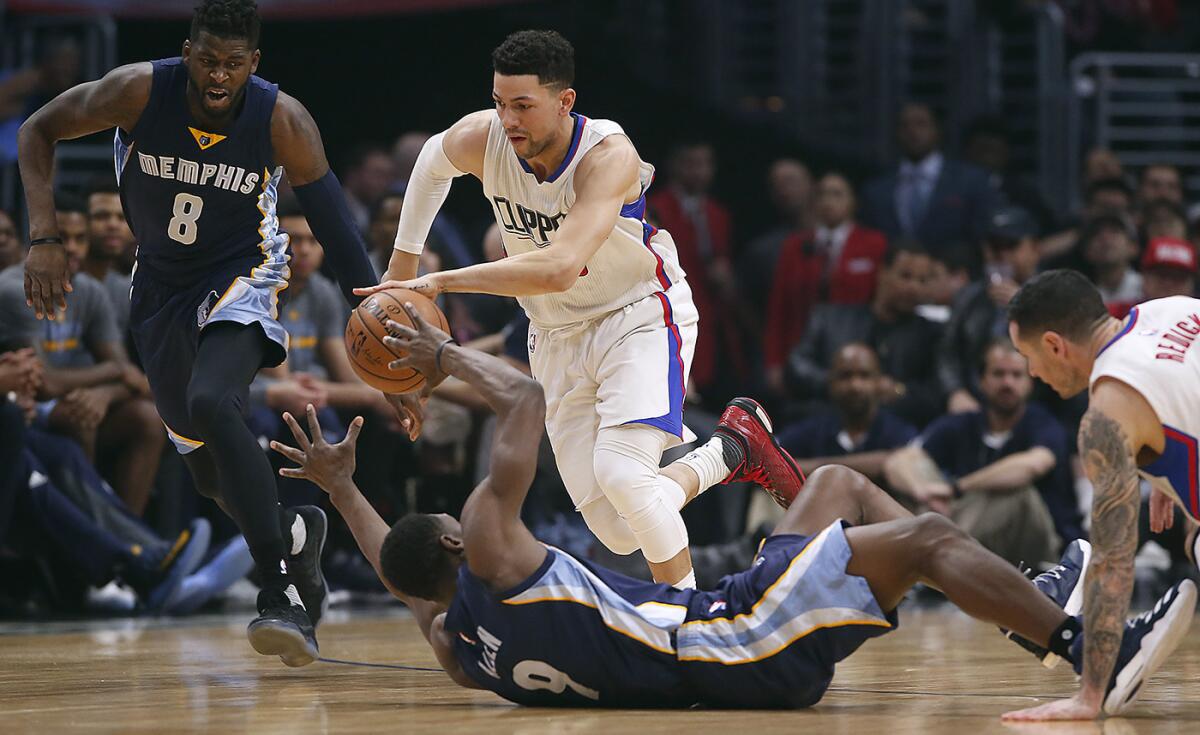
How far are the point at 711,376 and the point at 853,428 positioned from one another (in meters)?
2.39

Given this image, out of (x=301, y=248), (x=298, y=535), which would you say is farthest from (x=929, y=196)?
(x=298, y=535)

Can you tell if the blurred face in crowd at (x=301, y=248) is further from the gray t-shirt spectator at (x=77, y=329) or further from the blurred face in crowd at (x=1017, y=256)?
the blurred face in crowd at (x=1017, y=256)

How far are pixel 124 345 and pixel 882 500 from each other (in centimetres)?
545

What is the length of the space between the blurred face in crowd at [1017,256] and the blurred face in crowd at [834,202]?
1076mm

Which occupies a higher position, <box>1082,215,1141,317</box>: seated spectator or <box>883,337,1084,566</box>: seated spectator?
<box>1082,215,1141,317</box>: seated spectator

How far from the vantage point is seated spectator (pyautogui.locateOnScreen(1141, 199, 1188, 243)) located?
35.0 feet

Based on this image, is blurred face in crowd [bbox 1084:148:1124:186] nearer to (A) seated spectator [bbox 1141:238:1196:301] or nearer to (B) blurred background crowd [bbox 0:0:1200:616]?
(B) blurred background crowd [bbox 0:0:1200:616]

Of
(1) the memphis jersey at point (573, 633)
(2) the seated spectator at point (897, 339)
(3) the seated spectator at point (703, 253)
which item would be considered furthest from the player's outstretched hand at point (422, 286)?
(3) the seated spectator at point (703, 253)

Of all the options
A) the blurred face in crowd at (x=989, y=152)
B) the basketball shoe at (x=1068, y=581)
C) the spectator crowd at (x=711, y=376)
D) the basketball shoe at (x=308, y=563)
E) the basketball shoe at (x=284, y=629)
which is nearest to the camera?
the basketball shoe at (x=1068, y=581)

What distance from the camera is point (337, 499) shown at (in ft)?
16.3

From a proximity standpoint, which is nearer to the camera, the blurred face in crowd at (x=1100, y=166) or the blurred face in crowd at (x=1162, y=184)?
the blurred face in crowd at (x=1162, y=184)

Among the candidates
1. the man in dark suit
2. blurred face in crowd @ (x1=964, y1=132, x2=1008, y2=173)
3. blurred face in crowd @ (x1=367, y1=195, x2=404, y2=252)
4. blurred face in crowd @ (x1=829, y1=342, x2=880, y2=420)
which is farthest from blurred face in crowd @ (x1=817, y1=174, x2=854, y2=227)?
blurred face in crowd @ (x1=367, y1=195, x2=404, y2=252)

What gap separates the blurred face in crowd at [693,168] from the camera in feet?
38.0

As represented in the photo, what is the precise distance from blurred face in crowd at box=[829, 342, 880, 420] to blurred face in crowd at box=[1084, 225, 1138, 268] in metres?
1.85
